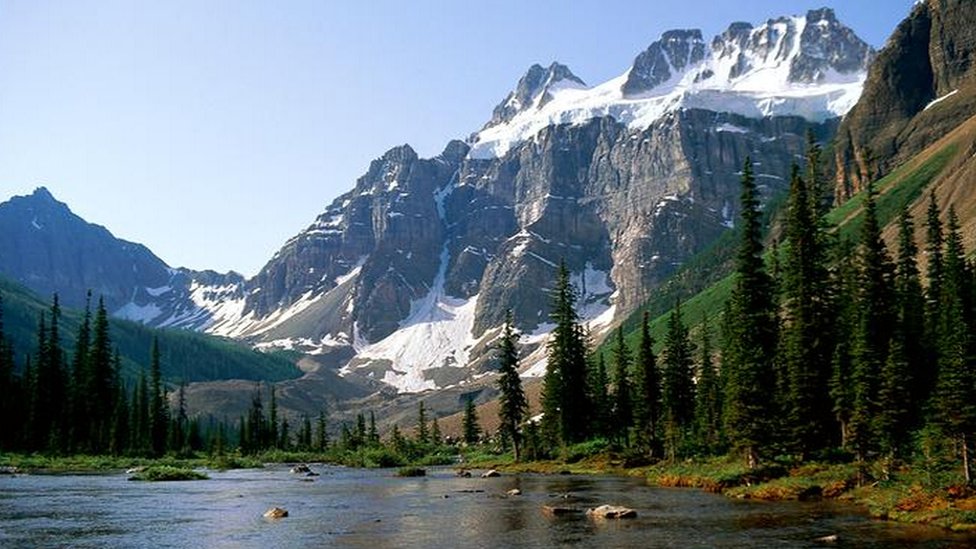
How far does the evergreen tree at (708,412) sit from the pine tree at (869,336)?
71.9 feet

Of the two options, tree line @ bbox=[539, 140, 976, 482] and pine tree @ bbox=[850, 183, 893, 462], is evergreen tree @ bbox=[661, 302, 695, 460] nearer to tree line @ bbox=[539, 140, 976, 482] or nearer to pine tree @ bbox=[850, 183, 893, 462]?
tree line @ bbox=[539, 140, 976, 482]

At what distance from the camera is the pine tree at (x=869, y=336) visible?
2430 inches

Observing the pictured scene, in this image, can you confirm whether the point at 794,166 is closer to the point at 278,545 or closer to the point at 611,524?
the point at 611,524

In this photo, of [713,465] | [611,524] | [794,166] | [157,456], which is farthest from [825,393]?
[157,456]

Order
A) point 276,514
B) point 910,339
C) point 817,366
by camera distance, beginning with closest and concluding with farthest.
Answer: point 276,514
point 817,366
point 910,339

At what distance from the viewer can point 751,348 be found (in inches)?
3066

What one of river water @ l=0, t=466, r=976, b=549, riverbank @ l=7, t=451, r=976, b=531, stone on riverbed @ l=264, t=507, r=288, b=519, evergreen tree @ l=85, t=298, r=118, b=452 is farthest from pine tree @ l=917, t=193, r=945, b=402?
evergreen tree @ l=85, t=298, r=118, b=452

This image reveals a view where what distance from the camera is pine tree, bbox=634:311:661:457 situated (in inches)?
4432

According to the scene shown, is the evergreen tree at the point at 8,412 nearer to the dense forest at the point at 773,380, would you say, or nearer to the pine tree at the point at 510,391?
the dense forest at the point at 773,380

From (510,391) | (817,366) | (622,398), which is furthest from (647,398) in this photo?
(817,366)

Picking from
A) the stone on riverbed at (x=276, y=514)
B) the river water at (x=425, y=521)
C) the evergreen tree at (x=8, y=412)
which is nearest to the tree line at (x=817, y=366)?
the river water at (x=425, y=521)

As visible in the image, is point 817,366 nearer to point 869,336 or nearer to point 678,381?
point 869,336

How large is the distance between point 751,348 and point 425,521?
134 feet

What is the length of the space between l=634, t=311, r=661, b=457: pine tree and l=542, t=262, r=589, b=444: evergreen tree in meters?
11.3
